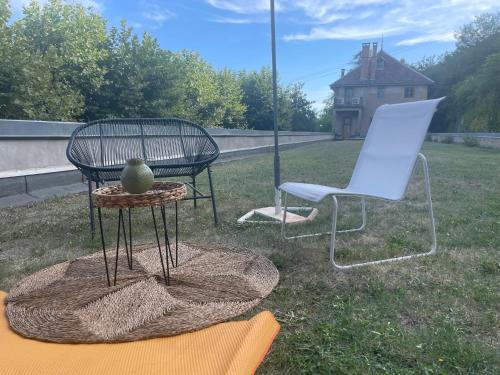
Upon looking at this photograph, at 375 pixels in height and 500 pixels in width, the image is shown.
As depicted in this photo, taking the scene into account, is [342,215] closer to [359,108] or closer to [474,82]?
[474,82]

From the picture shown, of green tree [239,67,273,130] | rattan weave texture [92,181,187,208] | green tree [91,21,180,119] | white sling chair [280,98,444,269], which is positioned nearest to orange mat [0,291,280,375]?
Result: rattan weave texture [92,181,187,208]

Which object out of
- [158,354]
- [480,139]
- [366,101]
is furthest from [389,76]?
[158,354]

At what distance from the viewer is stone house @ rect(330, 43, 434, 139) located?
32281 mm

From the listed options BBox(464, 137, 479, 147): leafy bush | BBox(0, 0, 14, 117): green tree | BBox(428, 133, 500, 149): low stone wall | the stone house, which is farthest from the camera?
the stone house

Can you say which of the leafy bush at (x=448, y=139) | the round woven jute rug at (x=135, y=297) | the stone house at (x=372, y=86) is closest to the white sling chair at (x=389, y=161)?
the round woven jute rug at (x=135, y=297)

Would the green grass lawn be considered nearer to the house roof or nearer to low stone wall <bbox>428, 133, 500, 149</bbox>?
low stone wall <bbox>428, 133, 500, 149</bbox>

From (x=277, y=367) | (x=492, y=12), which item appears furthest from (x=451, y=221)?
(x=492, y=12)

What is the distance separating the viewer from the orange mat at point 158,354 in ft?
3.59

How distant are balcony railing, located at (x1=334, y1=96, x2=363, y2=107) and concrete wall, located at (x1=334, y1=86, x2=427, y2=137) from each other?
0.29 meters

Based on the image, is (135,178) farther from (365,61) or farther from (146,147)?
(365,61)

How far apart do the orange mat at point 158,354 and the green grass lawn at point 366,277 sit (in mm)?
81

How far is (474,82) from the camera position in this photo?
19125mm

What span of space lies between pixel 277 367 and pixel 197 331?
0.35 meters

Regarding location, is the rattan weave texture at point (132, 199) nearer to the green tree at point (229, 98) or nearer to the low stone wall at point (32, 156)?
the low stone wall at point (32, 156)
